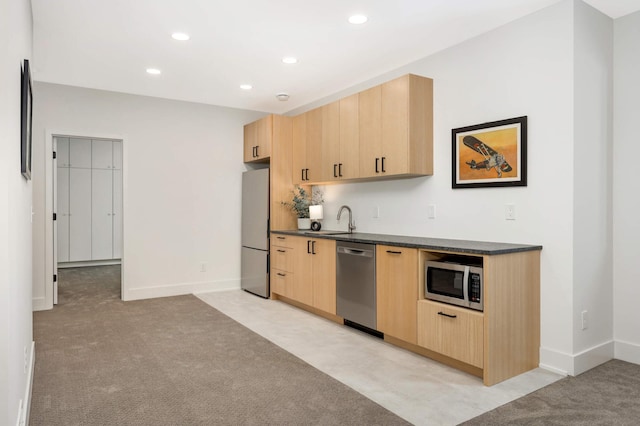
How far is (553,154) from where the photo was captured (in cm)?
298

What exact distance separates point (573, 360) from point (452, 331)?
82 centimetres

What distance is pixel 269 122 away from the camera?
5.39 meters

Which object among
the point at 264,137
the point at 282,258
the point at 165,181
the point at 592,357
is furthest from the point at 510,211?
the point at 165,181

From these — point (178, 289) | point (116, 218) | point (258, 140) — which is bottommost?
point (178, 289)

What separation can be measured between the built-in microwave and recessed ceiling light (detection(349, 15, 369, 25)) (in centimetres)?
189

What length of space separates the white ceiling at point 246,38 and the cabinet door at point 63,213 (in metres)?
3.49

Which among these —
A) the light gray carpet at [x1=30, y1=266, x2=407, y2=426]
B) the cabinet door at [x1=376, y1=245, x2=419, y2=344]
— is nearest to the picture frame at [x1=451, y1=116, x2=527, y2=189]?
the cabinet door at [x1=376, y1=245, x2=419, y2=344]

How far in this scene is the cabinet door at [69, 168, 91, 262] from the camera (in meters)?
7.83

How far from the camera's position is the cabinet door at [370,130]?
403 cm

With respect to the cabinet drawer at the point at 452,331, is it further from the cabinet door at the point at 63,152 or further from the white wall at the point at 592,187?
the cabinet door at the point at 63,152

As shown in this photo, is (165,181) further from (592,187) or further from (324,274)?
(592,187)

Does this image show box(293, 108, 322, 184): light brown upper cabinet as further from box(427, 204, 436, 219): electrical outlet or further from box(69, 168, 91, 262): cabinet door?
box(69, 168, 91, 262): cabinet door

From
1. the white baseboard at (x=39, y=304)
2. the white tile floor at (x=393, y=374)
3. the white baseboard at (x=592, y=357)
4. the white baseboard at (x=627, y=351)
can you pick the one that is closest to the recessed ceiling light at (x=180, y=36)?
the white tile floor at (x=393, y=374)

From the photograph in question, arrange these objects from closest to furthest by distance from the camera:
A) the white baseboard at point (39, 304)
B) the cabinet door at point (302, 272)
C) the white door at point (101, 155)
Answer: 1. the cabinet door at point (302, 272)
2. the white baseboard at point (39, 304)
3. the white door at point (101, 155)
